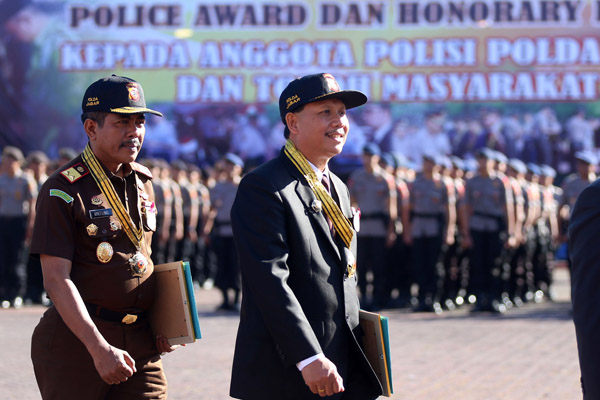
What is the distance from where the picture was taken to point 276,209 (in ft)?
12.3

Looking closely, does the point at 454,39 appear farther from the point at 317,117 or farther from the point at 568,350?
the point at 317,117

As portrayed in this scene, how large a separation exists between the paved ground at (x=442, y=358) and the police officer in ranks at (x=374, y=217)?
88 cm

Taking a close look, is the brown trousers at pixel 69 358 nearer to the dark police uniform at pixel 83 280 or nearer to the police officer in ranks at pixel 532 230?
the dark police uniform at pixel 83 280

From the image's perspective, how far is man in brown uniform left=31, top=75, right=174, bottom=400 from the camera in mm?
3785

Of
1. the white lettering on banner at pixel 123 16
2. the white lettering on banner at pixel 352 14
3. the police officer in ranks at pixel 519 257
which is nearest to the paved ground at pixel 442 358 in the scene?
the police officer in ranks at pixel 519 257

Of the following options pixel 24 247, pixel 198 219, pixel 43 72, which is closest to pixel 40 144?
pixel 43 72

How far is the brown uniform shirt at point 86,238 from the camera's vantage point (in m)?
3.83

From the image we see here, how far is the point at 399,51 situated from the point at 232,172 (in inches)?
444

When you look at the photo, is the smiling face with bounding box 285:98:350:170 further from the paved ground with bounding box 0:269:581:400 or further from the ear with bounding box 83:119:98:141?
the paved ground with bounding box 0:269:581:400

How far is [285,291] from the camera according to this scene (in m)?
3.60

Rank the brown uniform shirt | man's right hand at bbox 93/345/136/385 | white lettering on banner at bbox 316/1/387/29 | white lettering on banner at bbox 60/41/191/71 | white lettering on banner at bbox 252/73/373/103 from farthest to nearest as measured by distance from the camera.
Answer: white lettering on banner at bbox 60/41/191/71
white lettering on banner at bbox 316/1/387/29
white lettering on banner at bbox 252/73/373/103
the brown uniform shirt
man's right hand at bbox 93/345/136/385

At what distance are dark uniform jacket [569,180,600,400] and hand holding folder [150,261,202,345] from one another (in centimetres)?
177

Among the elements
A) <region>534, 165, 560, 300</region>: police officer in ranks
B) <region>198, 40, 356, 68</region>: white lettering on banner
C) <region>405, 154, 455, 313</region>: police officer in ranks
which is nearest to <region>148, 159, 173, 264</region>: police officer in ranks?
<region>405, 154, 455, 313</region>: police officer in ranks

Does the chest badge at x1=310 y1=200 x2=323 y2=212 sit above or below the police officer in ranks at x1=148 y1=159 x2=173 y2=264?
above
